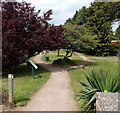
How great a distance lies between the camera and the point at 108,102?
390 centimetres

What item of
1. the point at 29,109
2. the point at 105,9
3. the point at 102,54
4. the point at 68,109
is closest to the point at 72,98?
the point at 68,109

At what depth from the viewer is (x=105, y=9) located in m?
28.9

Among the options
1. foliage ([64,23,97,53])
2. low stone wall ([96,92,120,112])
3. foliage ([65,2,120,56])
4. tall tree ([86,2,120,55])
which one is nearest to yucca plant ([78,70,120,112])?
low stone wall ([96,92,120,112])

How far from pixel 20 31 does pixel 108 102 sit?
336 inches

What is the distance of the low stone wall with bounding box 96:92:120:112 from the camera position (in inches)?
142

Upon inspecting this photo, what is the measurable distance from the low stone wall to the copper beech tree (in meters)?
7.29

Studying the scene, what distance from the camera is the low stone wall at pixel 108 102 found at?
360 centimetres

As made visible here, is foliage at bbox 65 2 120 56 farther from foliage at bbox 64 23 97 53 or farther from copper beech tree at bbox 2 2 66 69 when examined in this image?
copper beech tree at bbox 2 2 66 69

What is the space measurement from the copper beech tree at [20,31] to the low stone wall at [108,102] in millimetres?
7287

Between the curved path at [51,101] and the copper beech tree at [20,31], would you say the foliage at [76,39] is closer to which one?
the copper beech tree at [20,31]

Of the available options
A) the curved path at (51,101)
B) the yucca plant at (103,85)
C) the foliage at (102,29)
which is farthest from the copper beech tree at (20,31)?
the foliage at (102,29)

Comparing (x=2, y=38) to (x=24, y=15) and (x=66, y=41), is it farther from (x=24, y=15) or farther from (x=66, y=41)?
(x=66, y=41)

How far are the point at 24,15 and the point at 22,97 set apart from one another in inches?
260

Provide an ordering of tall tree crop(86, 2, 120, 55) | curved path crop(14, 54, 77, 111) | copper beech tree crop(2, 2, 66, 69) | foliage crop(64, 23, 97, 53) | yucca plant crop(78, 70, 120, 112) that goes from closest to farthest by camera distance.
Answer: yucca plant crop(78, 70, 120, 112)
curved path crop(14, 54, 77, 111)
copper beech tree crop(2, 2, 66, 69)
foliage crop(64, 23, 97, 53)
tall tree crop(86, 2, 120, 55)
